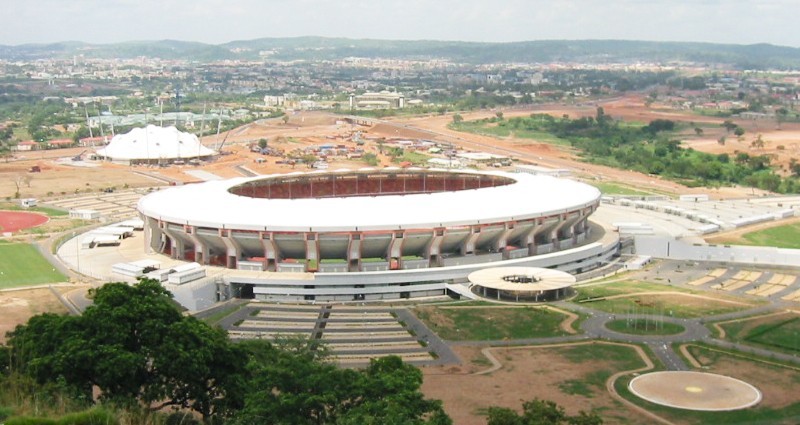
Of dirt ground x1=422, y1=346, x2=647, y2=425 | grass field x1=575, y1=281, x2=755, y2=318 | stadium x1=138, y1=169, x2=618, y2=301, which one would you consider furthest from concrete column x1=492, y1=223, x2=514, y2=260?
dirt ground x1=422, y1=346, x2=647, y2=425

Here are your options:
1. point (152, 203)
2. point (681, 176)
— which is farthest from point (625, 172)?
point (152, 203)

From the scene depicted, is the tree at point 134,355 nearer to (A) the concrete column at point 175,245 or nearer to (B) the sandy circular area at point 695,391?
(B) the sandy circular area at point 695,391

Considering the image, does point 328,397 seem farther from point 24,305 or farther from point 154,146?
point 154,146

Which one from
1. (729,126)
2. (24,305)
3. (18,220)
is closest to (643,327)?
(24,305)

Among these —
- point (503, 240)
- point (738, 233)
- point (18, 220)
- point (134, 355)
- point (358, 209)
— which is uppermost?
point (134, 355)

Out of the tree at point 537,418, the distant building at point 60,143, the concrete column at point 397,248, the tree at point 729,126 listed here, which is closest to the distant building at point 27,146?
the distant building at point 60,143

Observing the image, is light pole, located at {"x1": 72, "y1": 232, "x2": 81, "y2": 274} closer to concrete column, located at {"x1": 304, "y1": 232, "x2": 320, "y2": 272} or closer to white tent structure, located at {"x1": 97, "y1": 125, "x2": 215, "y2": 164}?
concrete column, located at {"x1": 304, "y1": 232, "x2": 320, "y2": 272}
